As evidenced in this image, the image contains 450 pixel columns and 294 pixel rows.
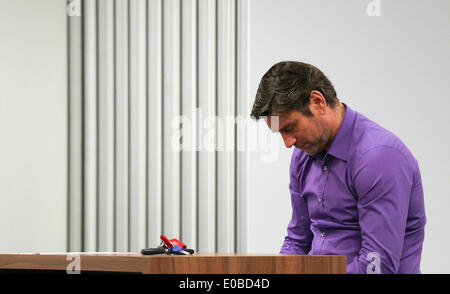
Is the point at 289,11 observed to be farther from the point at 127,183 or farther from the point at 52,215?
the point at 52,215

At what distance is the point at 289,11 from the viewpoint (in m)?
2.72

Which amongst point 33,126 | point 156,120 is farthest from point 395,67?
point 33,126

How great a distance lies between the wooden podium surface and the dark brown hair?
22.2 inches

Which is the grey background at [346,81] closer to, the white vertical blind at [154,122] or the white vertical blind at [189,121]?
the white vertical blind at [189,121]

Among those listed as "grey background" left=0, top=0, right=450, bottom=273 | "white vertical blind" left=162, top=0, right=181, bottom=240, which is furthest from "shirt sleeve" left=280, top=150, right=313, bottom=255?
"white vertical blind" left=162, top=0, right=181, bottom=240

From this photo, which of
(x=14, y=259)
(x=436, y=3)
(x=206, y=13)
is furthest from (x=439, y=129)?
(x=14, y=259)

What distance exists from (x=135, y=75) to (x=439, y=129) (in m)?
1.50

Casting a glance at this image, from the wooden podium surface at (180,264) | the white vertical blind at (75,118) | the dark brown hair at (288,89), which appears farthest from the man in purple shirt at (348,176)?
the white vertical blind at (75,118)

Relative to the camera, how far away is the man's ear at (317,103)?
1485 mm

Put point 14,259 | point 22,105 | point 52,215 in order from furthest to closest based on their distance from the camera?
point 52,215
point 22,105
point 14,259

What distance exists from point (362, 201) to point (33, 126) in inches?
66.3

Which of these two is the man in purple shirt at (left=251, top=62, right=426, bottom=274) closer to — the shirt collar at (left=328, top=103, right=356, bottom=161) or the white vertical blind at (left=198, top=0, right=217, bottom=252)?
the shirt collar at (left=328, top=103, right=356, bottom=161)

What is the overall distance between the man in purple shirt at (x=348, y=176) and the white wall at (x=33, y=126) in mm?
1334

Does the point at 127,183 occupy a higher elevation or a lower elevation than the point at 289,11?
lower
